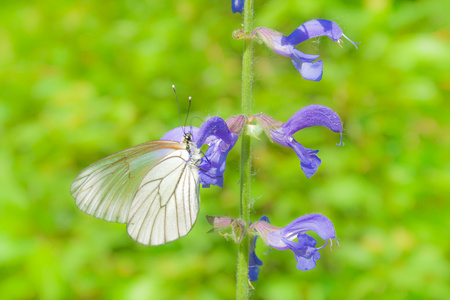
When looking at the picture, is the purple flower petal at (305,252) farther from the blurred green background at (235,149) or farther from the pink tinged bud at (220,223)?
the blurred green background at (235,149)

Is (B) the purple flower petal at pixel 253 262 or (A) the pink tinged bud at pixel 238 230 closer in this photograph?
(A) the pink tinged bud at pixel 238 230

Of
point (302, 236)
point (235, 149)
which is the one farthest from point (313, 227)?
point (235, 149)

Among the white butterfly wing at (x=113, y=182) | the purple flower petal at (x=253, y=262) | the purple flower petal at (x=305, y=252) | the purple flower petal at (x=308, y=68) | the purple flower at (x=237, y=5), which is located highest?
the purple flower at (x=237, y=5)

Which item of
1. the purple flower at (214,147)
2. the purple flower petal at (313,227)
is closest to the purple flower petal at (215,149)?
the purple flower at (214,147)

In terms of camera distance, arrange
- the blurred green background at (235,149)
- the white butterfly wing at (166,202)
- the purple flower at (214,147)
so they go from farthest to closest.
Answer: the blurred green background at (235,149) < the white butterfly wing at (166,202) < the purple flower at (214,147)

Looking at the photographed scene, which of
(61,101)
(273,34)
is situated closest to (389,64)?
(273,34)

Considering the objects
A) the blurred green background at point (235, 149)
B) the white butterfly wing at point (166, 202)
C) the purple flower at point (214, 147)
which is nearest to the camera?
the purple flower at point (214, 147)
